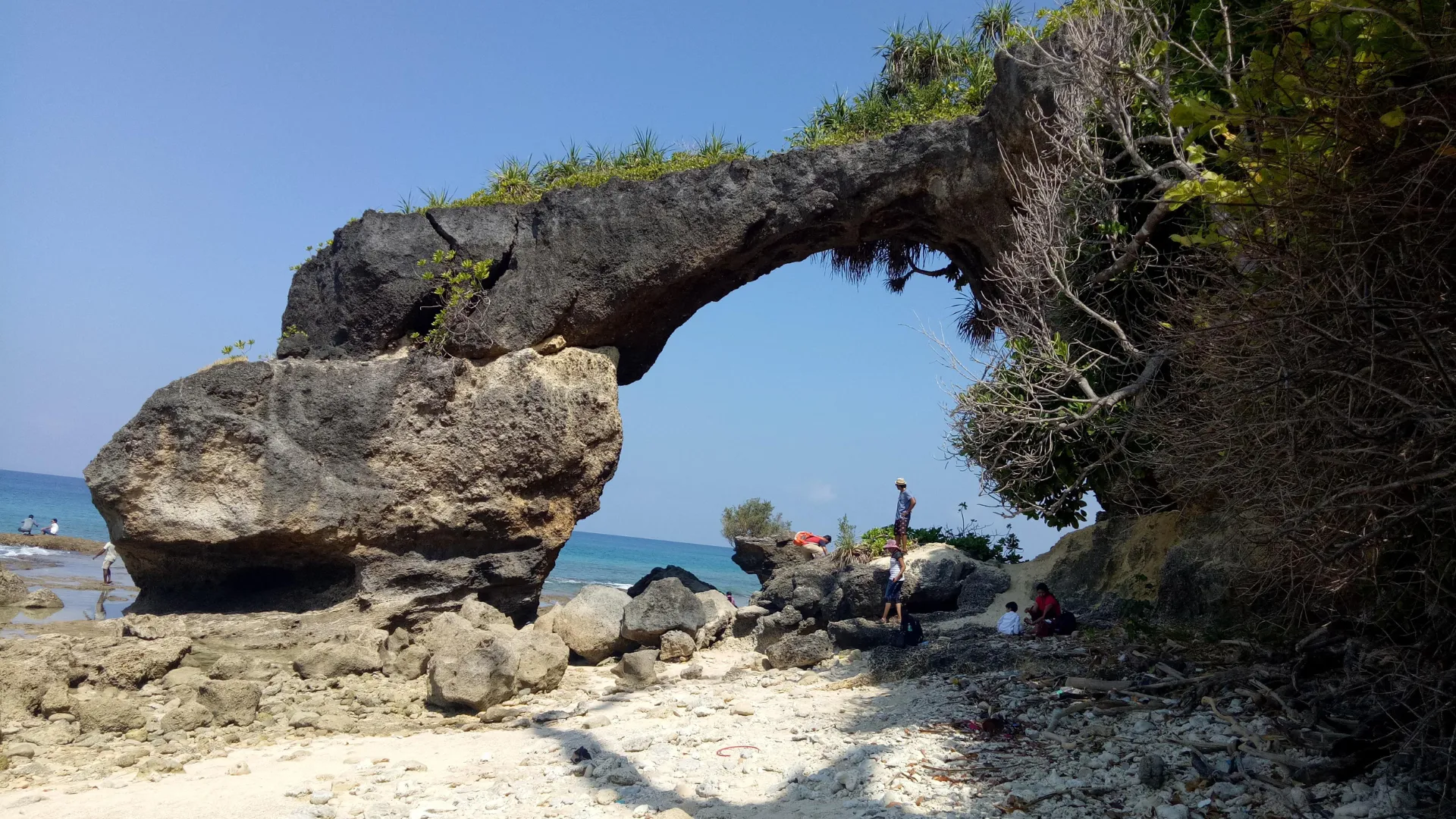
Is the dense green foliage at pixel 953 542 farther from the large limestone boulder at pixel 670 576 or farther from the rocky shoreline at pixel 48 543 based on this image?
the rocky shoreline at pixel 48 543

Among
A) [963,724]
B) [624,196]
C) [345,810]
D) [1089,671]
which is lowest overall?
[345,810]

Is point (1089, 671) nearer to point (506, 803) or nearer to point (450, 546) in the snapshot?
point (506, 803)

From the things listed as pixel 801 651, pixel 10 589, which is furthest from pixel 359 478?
pixel 10 589

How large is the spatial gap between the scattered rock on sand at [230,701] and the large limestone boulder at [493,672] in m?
1.75

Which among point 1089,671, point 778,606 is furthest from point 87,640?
point 1089,671

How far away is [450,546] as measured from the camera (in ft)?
40.3

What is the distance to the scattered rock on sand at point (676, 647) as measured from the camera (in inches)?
465

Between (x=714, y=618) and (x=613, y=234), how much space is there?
5.60 metres

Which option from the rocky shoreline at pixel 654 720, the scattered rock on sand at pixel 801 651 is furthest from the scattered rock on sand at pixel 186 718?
the scattered rock on sand at pixel 801 651

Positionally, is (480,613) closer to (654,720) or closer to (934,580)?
(654,720)

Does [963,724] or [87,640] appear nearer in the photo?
[963,724]

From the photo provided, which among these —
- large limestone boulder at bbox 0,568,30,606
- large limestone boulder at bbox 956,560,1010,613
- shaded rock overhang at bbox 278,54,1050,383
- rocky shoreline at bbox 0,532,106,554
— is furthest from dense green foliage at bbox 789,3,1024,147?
rocky shoreline at bbox 0,532,106,554

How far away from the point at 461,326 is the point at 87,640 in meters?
5.48

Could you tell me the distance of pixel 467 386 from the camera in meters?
12.3
